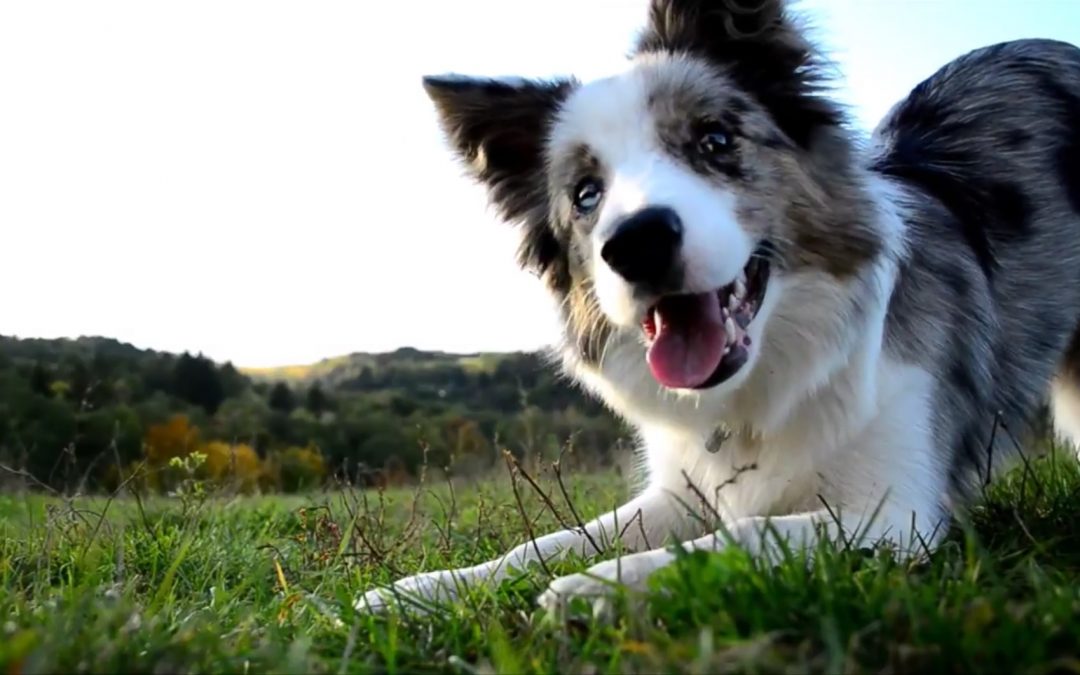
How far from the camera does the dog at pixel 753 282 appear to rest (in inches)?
150

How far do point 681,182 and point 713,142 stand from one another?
1.41 feet

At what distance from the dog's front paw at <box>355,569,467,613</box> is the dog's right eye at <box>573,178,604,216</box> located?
1.63 m

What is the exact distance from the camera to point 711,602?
230 cm

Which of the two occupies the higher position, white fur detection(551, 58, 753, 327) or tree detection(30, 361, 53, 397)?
white fur detection(551, 58, 753, 327)

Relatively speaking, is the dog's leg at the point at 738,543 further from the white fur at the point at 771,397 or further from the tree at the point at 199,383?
the tree at the point at 199,383

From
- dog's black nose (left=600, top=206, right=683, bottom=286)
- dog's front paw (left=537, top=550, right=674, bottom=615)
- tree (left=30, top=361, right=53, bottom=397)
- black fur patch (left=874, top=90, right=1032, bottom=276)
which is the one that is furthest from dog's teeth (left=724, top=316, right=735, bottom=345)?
tree (left=30, top=361, right=53, bottom=397)

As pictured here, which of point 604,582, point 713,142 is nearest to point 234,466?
point 713,142

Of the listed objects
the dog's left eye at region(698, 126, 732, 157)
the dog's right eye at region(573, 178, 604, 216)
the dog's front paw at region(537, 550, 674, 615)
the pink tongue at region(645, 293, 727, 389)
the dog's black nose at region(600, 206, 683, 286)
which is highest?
the dog's left eye at region(698, 126, 732, 157)

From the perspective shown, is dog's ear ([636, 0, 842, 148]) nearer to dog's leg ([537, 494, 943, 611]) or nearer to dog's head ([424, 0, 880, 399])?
dog's head ([424, 0, 880, 399])

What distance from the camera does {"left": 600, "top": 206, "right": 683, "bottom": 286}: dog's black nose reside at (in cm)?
354

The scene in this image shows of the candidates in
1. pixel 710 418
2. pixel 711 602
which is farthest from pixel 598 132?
pixel 711 602

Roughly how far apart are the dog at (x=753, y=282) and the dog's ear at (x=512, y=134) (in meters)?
0.01

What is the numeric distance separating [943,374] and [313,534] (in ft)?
10.4

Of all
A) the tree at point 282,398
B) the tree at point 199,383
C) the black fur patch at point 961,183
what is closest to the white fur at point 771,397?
the black fur patch at point 961,183
